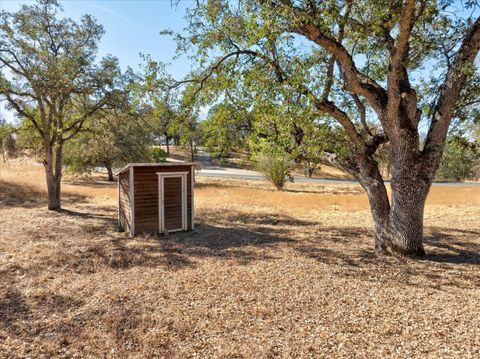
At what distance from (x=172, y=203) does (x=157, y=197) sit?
0.59 metres

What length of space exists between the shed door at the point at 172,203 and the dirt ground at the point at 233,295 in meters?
0.73

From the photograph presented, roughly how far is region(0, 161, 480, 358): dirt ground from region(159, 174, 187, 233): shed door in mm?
727

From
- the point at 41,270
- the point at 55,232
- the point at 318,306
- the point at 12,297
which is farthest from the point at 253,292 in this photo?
the point at 55,232

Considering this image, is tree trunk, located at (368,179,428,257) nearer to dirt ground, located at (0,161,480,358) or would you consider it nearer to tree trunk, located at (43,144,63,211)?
dirt ground, located at (0,161,480,358)

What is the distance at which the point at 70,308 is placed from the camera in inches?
204

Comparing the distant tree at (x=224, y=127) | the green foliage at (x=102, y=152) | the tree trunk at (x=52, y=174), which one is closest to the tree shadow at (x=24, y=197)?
the tree trunk at (x=52, y=174)

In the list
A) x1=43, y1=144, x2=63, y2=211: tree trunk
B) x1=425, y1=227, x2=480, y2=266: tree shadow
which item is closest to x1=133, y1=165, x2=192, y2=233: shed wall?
x1=43, y1=144, x2=63, y2=211: tree trunk

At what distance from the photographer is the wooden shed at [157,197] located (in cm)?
1052

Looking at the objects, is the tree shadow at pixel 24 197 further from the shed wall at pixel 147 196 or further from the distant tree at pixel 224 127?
the distant tree at pixel 224 127

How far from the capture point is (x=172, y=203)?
36.8ft

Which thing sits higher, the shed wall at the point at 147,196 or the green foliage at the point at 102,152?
the green foliage at the point at 102,152

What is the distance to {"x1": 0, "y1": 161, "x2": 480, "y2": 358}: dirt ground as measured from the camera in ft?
13.3

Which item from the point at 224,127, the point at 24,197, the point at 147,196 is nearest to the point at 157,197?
the point at 147,196

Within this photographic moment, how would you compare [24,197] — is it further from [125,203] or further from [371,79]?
[371,79]
